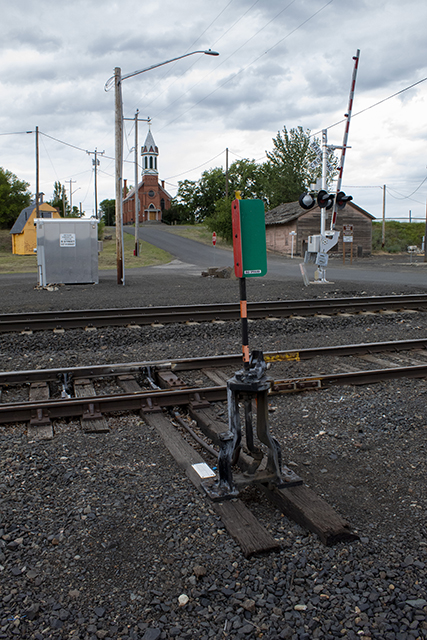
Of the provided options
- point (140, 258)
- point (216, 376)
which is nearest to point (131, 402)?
point (216, 376)

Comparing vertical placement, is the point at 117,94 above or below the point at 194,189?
below

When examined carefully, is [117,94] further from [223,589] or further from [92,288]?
[223,589]

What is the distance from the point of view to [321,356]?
7.84 meters

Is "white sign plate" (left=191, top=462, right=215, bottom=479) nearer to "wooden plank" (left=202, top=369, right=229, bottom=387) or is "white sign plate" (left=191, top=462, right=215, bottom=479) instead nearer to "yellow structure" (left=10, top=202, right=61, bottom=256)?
"wooden plank" (left=202, top=369, right=229, bottom=387)

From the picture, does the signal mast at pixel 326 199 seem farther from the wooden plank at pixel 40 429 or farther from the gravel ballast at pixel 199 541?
the wooden plank at pixel 40 429

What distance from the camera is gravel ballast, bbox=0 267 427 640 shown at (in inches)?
94.9

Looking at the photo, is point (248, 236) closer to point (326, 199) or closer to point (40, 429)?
point (40, 429)

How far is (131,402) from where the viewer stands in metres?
5.38

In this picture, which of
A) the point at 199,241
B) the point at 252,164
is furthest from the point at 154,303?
the point at 252,164

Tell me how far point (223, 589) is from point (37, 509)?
142cm

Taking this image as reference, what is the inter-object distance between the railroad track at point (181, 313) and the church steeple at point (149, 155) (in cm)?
10816

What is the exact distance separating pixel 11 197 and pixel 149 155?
49.2 m

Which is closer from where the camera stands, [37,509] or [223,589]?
[223,589]

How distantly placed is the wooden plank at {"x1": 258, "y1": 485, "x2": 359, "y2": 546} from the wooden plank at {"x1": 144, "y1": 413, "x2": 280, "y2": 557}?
273mm
